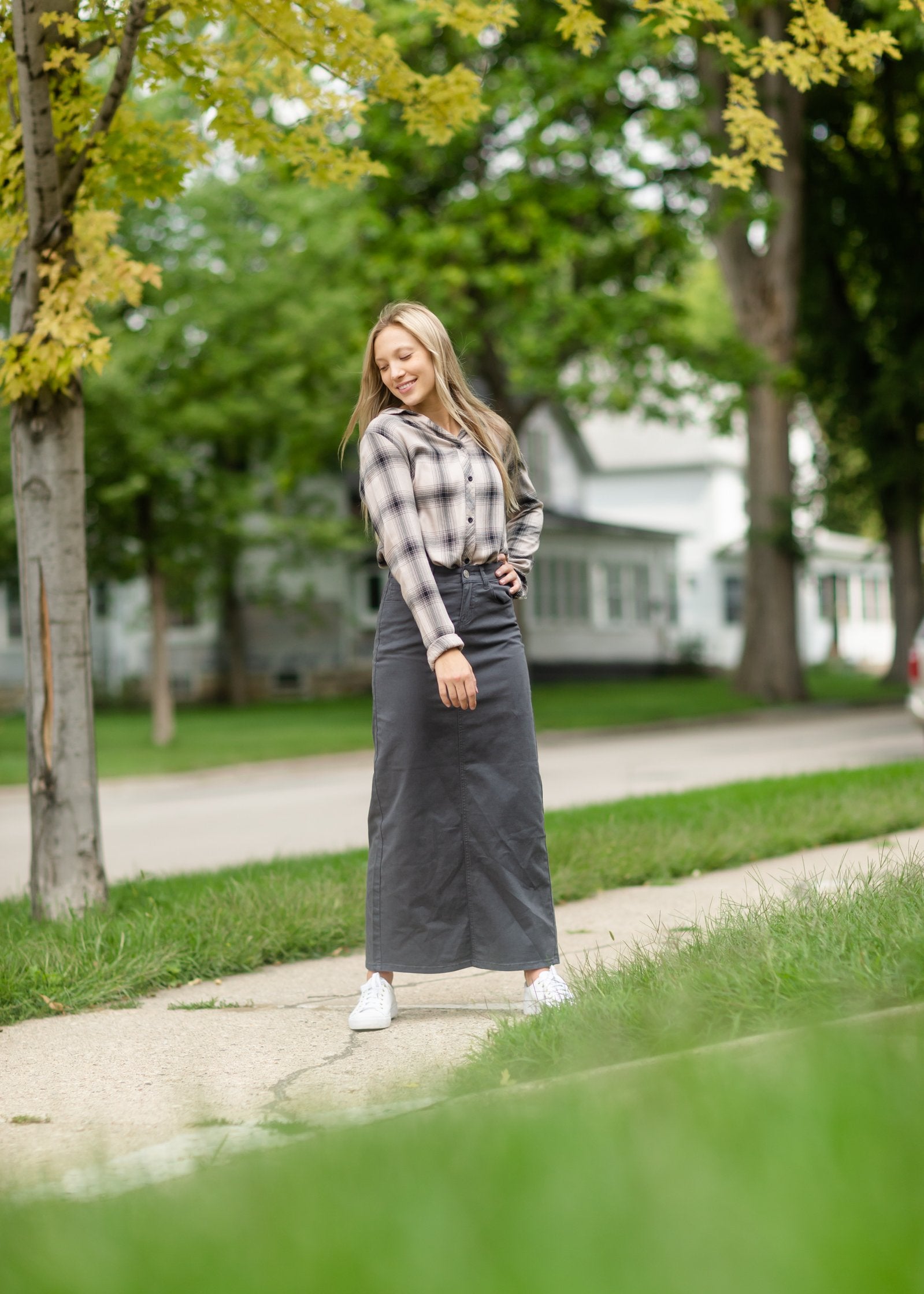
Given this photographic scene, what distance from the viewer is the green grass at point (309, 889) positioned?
530 cm

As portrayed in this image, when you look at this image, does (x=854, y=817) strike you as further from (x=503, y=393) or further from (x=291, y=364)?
(x=291, y=364)

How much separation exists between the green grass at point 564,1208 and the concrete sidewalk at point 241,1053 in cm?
45

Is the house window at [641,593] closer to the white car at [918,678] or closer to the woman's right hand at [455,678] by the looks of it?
the white car at [918,678]

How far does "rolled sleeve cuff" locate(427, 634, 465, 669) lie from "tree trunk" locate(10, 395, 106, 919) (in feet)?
8.04

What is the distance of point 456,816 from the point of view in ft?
15.0

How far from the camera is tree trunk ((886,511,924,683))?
3222cm

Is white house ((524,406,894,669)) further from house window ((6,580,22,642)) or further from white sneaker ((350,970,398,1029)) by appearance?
white sneaker ((350,970,398,1029))

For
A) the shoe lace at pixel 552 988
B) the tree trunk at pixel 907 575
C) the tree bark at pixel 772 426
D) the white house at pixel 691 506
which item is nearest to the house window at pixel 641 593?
the white house at pixel 691 506

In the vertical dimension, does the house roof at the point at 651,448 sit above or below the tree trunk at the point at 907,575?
above

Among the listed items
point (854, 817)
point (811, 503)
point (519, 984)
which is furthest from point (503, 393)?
point (519, 984)

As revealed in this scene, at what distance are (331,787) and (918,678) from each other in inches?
238

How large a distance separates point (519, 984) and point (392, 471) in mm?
1953

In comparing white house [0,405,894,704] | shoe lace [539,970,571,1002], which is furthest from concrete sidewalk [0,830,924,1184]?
white house [0,405,894,704]

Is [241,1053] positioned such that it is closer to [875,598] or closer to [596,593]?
[596,593]
